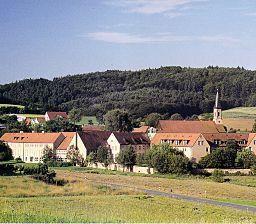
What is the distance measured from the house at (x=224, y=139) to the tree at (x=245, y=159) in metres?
7.39

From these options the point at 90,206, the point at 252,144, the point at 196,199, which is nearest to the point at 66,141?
the point at 252,144

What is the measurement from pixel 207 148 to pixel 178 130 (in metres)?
11.9

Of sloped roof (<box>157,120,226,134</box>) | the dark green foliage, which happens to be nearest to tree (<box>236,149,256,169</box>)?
the dark green foliage

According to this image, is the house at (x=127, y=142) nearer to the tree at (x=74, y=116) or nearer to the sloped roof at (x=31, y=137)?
the sloped roof at (x=31, y=137)

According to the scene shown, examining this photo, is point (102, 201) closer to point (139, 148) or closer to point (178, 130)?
point (139, 148)

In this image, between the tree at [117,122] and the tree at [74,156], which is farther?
the tree at [117,122]

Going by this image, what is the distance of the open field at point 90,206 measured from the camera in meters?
26.5

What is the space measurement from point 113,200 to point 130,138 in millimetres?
38083

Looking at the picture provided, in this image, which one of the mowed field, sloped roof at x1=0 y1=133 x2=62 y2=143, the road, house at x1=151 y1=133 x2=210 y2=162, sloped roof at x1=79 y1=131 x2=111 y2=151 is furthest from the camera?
sloped roof at x1=0 y1=133 x2=62 y2=143

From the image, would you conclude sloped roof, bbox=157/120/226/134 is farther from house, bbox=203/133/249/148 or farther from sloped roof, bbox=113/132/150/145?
house, bbox=203/133/249/148

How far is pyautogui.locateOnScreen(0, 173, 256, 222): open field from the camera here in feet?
87.0

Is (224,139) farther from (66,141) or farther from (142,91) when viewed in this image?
(142,91)

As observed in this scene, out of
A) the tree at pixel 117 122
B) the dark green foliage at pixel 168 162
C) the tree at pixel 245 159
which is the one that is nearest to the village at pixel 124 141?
the tree at pixel 245 159

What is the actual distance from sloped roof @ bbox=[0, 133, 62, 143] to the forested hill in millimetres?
50414
